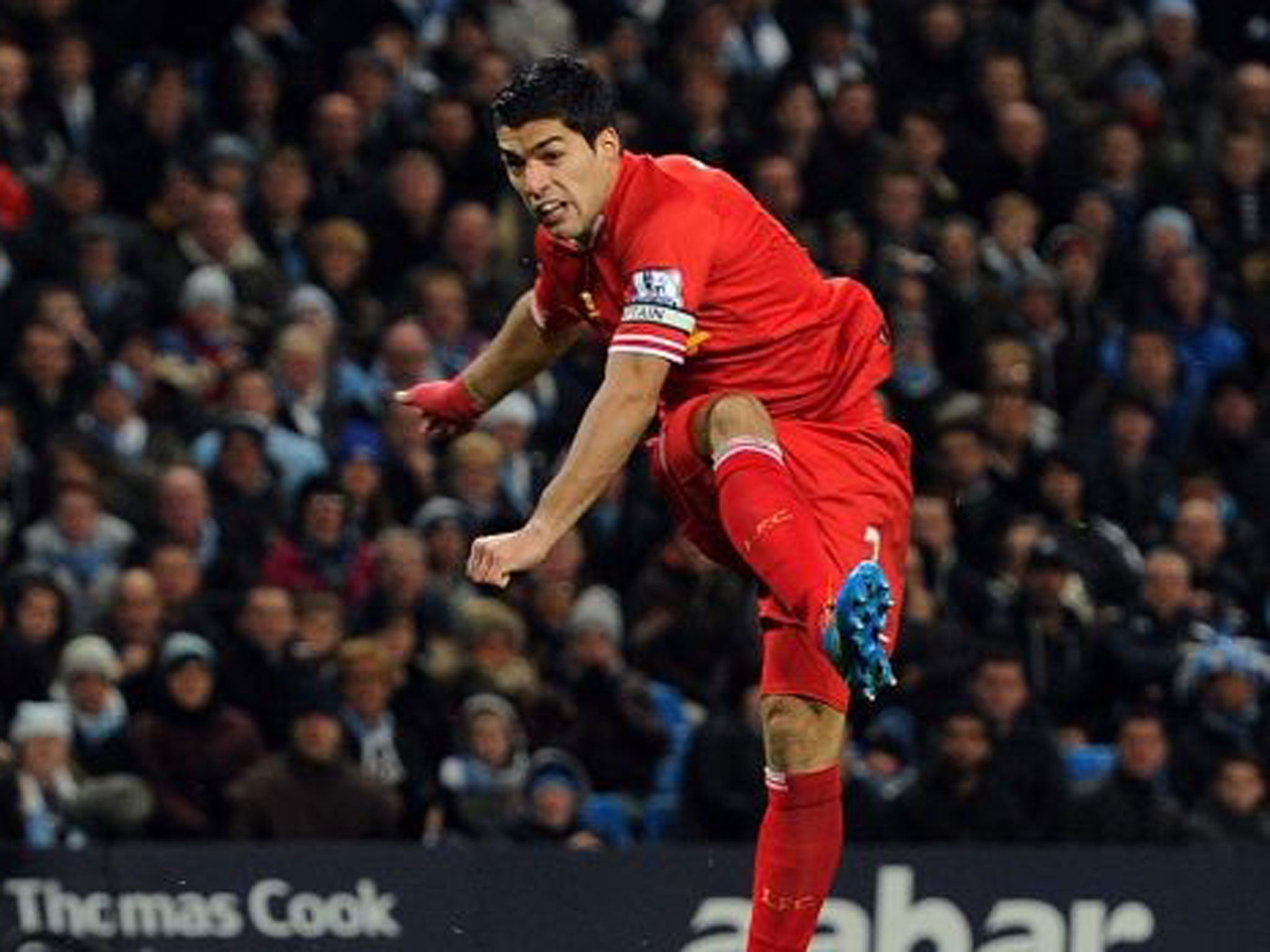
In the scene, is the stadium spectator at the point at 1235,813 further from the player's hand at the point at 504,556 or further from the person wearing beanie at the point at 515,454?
the player's hand at the point at 504,556

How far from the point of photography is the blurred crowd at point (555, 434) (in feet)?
47.6

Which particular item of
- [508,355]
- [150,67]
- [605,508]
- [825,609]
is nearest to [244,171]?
[150,67]

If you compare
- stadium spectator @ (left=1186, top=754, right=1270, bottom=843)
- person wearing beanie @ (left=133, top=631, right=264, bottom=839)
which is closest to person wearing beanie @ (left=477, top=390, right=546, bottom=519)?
person wearing beanie @ (left=133, top=631, right=264, bottom=839)

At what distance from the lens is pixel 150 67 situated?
17047 millimetres

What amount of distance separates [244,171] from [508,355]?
6312 mm

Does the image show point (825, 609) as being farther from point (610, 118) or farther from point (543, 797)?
point (543, 797)

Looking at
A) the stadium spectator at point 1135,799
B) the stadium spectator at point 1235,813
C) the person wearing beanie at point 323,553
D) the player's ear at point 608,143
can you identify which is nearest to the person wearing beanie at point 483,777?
the person wearing beanie at point 323,553

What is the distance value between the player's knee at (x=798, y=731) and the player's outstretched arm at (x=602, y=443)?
769 mm

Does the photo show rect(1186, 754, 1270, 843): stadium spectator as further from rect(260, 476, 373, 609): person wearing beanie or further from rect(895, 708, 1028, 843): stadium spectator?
rect(260, 476, 373, 609): person wearing beanie

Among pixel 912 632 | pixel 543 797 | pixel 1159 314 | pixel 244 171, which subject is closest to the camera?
pixel 543 797

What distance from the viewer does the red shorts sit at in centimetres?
1002

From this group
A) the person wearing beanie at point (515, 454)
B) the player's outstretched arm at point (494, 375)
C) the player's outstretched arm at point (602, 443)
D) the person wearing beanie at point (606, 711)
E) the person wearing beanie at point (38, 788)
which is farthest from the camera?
the person wearing beanie at point (515, 454)

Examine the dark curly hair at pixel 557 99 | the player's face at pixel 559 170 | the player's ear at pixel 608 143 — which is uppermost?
the dark curly hair at pixel 557 99

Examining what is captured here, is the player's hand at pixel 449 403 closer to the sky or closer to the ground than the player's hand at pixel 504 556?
closer to the sky
